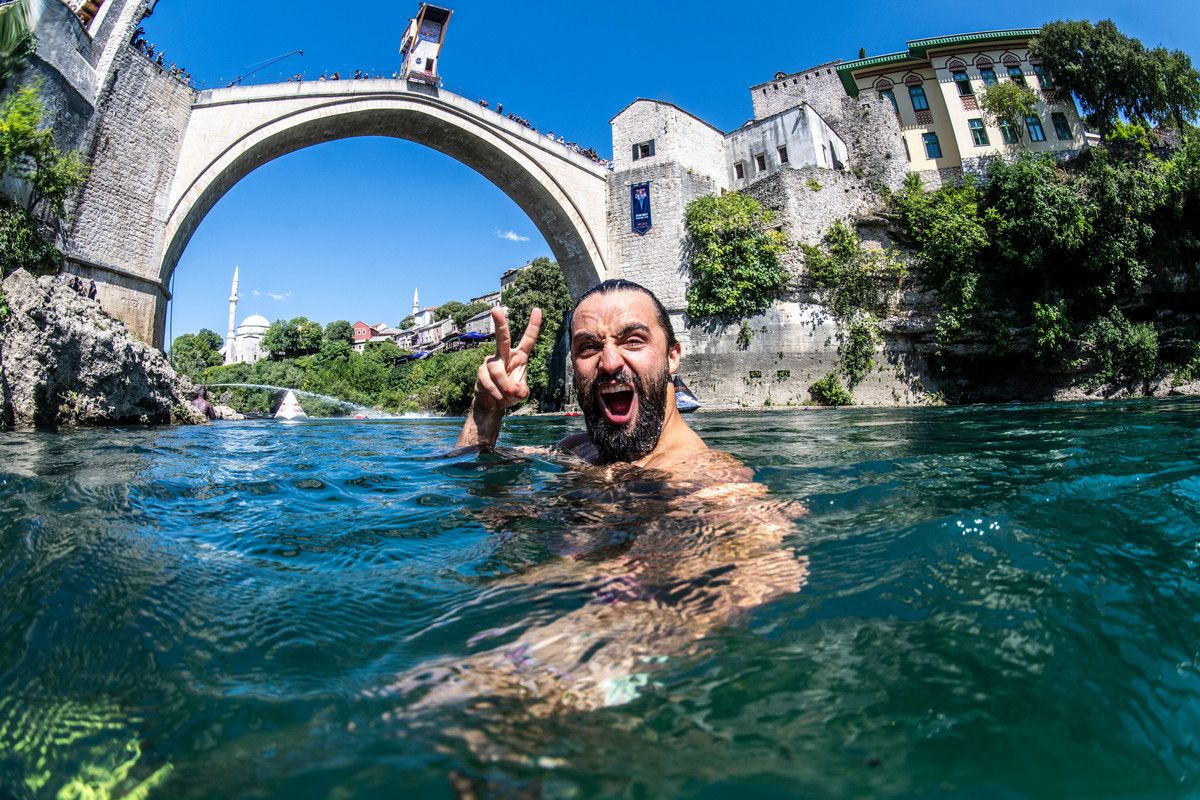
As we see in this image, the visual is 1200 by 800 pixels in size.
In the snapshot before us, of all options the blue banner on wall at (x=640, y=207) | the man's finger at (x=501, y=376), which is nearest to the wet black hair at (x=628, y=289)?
the man's finger at (x=501, y=376)

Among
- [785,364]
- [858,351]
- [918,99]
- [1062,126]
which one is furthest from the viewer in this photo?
[918,99]

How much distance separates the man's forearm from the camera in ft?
9.59

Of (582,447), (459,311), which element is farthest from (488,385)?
(459,311)

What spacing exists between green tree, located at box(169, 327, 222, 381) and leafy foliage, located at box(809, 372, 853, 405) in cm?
5354

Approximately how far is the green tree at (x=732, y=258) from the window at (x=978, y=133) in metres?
11.4

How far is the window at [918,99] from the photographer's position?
2558cm

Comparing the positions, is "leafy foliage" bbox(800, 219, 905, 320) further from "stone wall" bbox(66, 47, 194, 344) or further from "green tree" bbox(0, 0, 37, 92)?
"green tree" bbox(0, 0, 37, 92)

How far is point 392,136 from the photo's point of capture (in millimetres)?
18219

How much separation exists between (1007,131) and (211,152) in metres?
27.4

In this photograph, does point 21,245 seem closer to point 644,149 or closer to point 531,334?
point 531,334

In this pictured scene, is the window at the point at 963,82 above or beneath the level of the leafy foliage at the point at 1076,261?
above

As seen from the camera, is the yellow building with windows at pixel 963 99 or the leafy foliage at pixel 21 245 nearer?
the leafy foliage at pixel 21 245

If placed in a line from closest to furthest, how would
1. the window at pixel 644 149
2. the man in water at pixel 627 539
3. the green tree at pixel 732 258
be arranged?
the man in water at pixel 627 539
the green tree at pixel 732 258
the window at pixel 644 149

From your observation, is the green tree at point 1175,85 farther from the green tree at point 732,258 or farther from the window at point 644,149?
the window at point 644,149
